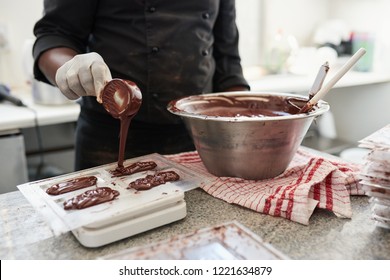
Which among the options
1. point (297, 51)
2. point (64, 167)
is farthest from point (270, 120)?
point (297, 51)

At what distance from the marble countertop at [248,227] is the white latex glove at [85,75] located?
29cm

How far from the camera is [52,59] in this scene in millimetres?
1095

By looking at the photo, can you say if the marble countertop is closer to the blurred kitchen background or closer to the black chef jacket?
the black chef jacket

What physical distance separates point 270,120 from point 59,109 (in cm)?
128

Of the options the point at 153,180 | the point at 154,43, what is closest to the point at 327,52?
the point at 154,43

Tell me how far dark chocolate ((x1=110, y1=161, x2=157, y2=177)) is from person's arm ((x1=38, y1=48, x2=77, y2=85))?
363 millimetres

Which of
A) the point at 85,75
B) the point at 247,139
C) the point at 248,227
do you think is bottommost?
the point at 248,227

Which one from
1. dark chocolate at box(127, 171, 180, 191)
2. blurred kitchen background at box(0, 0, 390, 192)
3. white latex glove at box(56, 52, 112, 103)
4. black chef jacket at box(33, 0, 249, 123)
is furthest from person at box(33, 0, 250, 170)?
blurred kitchen background at box(0, 0, 390, 192)

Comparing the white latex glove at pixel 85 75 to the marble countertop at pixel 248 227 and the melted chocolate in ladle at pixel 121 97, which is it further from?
the marble countertop at pixel 248 227

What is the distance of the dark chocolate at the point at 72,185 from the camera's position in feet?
2.59

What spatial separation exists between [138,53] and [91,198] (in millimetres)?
581

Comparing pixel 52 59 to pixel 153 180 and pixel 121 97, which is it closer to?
pixel 121 97

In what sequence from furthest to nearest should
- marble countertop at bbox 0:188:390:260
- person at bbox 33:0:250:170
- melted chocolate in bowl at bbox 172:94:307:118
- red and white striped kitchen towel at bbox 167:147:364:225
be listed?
person at bbox 33:0:250:170 < melted chocolate in bowl at bbox 172:94:307:118 < red and white striped kitchen towel at bbox 167:147:364:225 < marble countertop at bbox 0:188:390:260

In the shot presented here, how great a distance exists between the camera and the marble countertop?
0.67 metres
